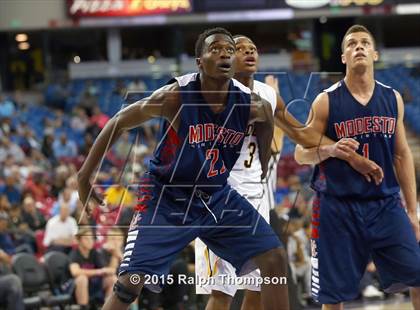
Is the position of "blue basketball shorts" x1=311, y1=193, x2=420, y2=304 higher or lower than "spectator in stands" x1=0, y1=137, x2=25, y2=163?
higher

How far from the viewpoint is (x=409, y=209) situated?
6180mm

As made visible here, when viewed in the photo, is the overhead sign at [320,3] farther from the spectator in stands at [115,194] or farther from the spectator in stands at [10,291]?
the spectator in stands at [10,291]

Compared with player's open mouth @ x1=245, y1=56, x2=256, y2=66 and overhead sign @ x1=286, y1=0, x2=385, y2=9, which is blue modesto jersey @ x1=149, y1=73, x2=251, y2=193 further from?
overhead sign @ x1=286, y1=0, x2=385, y2=9

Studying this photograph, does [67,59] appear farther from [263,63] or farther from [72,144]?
[72,144]

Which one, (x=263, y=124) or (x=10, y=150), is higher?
(x=263, y=124)

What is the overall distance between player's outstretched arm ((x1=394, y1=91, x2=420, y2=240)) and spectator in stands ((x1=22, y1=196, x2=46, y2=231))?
6080mm

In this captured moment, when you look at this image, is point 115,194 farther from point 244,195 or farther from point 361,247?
point 361,247

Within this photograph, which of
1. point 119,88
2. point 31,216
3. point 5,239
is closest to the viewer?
point 5,239

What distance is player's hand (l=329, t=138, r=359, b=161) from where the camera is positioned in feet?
19.4

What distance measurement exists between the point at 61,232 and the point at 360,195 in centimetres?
502

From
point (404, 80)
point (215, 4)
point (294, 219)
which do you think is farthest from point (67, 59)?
point (294, 219)

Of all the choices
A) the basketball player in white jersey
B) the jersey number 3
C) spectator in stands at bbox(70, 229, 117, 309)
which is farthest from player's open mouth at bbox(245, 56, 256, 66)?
spectator in stands at bbox(70, 229, 117, 309)

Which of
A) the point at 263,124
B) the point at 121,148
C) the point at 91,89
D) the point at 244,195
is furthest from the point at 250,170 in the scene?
the point at 91,89

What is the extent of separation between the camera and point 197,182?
573 cm
